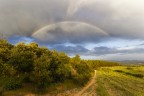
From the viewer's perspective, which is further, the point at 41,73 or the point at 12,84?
the point at 41,73

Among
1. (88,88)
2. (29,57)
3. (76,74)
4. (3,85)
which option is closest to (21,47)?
(29,57)

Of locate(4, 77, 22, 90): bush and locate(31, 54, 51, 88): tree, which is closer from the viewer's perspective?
locate(4, 77, 22, 90): bush

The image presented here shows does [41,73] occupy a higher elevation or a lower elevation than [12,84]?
higher

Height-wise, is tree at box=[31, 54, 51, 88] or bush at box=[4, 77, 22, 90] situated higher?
tree at box=[31, 54, 51, 88]

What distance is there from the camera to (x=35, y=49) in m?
68.8

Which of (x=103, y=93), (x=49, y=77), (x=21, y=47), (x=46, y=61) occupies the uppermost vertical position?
(x=21, y=47)

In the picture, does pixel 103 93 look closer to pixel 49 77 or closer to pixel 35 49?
pixel 49 77

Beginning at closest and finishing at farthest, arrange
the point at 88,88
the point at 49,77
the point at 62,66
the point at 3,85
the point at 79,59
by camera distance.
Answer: the point at 3,85 < the point at 49,77 < the point at 62,66 < the point at 88,88 < the point at 79,59

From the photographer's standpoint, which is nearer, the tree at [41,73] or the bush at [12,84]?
the bush at [12,84]

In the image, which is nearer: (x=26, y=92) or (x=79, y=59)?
(x=26, y=92)

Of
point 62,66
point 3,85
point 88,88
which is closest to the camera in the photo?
point 3,85

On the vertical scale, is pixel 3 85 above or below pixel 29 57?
below

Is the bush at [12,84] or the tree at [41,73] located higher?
the tree at [41,73]

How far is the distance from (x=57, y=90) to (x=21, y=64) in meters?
11.8
